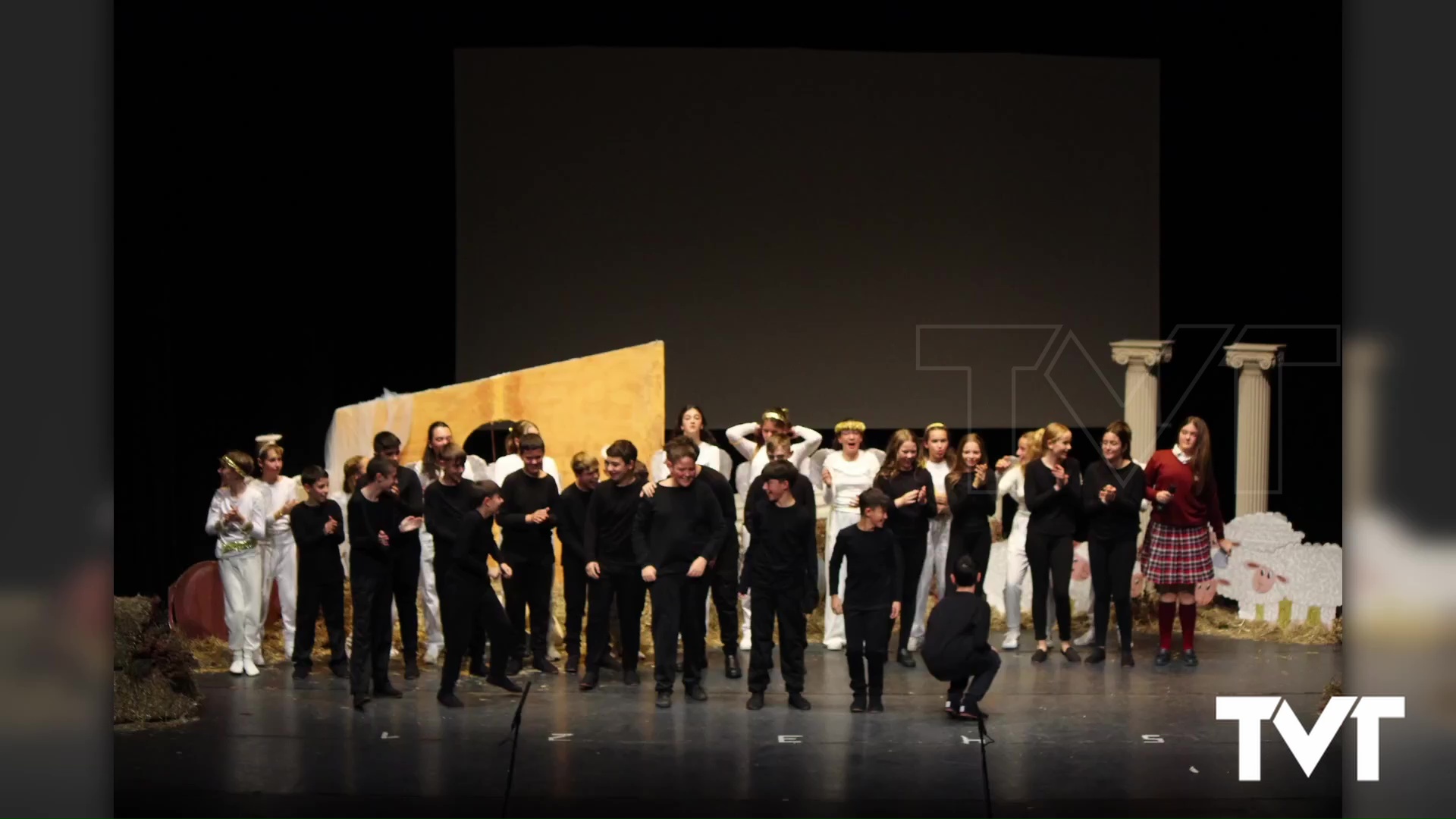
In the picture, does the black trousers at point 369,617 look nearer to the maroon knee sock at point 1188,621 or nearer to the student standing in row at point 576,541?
the student standing in row at point 576,541

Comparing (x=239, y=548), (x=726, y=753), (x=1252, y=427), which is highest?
(x=1252, y=427)

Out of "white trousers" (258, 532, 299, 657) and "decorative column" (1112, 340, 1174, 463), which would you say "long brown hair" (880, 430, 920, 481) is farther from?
"white trousers" (258, 532, 299, 657)

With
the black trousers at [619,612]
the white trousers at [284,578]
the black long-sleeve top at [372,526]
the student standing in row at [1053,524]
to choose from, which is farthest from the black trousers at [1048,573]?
the white trousers at [284,578]

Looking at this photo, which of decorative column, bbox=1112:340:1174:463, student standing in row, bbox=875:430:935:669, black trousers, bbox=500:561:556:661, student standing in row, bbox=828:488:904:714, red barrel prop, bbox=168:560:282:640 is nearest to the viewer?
student standing in row, bbox=828:488:904:714

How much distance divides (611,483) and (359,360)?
3.05 metres

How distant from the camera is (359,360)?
1197cm

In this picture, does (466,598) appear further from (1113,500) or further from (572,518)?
(1113,500)

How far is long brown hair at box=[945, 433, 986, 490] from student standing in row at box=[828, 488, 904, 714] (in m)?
1.11

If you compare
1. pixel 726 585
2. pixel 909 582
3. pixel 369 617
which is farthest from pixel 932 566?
pixel 369 617

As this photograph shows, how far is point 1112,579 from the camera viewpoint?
10.2m

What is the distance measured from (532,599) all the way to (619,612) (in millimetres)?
484

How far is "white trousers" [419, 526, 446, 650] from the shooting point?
1022cm

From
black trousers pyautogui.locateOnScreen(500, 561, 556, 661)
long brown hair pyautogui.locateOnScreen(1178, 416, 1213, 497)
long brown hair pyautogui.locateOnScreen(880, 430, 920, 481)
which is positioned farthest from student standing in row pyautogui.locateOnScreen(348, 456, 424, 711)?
long brown hair pyautogui.locateOnScreen(1178, 416, 1213, 497)

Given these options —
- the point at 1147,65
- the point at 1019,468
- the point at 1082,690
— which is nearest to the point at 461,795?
the point at 1082,690
